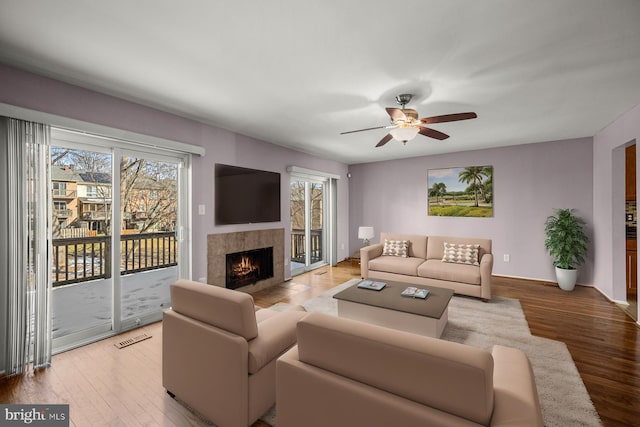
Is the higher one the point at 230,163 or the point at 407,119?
the point at 407,119

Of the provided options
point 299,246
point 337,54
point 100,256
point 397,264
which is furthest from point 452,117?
point 100,256

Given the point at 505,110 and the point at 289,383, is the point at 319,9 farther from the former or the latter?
the point at 505,110

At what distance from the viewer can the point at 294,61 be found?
2.29 m

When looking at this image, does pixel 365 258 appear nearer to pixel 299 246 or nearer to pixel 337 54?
pixel 299 246

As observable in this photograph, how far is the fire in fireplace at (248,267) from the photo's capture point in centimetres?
426

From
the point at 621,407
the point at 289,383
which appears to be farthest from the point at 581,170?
the point at 289,383

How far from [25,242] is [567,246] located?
6764 mm

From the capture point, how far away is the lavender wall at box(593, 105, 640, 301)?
385cm

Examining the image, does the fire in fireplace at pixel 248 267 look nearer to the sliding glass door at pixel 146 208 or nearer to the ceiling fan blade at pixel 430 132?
the sliding glass door at pixel 146 208

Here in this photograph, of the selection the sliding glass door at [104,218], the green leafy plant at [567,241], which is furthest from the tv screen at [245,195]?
the green leafy plant at [567,241]

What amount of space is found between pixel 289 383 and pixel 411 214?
18.4 feet

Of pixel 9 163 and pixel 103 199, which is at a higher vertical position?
pixel 9 163

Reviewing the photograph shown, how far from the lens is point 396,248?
202 inches

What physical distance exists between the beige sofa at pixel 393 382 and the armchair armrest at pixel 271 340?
246 mm
